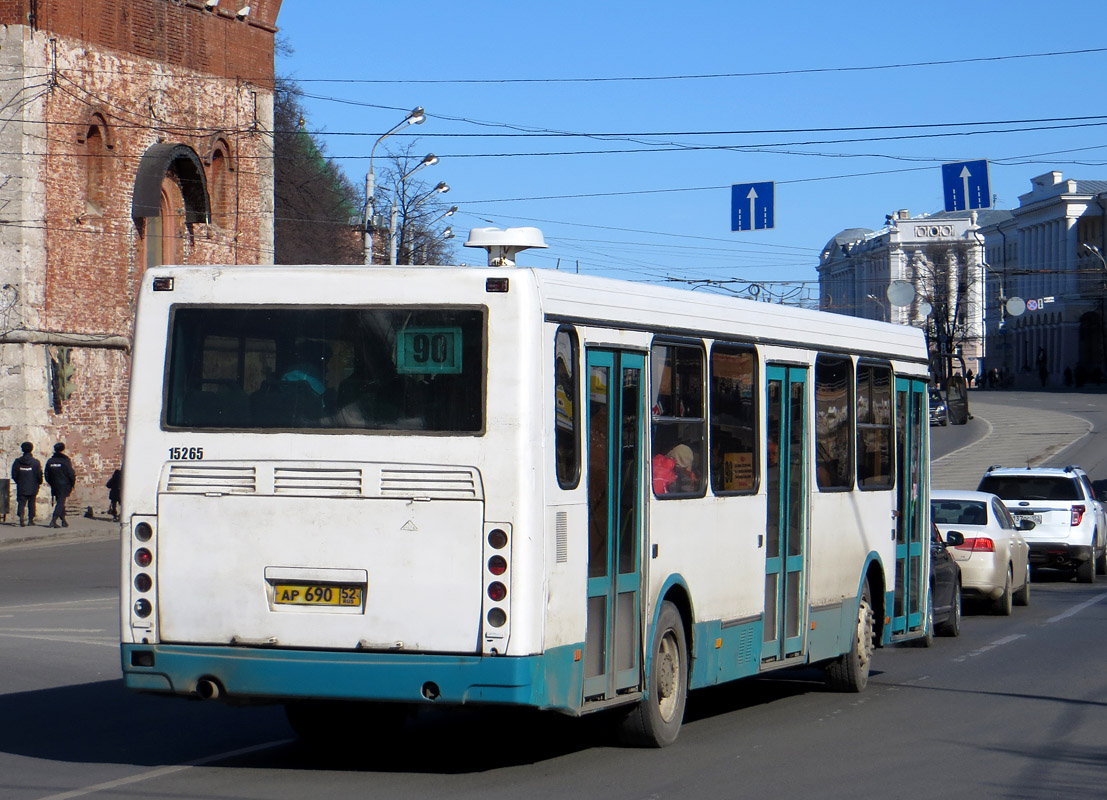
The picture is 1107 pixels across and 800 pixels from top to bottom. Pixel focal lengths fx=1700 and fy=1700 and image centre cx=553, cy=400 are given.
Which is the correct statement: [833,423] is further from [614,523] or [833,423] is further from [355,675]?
[355,675]

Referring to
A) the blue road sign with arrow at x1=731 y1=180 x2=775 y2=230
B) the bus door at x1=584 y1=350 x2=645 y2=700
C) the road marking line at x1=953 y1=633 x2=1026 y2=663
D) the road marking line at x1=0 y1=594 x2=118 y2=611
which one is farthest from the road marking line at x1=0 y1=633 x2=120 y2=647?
the blue road sign with arrow at x1=731 y1=180 x2=775 y2=230

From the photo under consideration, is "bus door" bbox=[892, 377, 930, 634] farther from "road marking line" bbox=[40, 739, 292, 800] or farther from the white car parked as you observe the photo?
"road marking line" bbox=[40, 739, 292, 800]

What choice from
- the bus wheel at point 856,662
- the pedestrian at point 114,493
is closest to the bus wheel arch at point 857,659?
the bus wheel at point 856,662

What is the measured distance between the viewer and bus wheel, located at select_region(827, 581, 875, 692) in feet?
41.3

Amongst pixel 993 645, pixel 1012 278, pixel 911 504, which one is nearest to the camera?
pixel 911 504

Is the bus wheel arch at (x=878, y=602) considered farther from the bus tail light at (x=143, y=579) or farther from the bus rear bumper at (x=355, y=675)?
the bus tail light at (x=143, y=579)

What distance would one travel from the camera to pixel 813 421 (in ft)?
38.7

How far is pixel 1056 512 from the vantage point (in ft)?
84.3

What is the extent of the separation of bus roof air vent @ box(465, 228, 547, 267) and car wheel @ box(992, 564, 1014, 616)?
1224 centimetres

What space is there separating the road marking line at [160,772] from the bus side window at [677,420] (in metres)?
2.67

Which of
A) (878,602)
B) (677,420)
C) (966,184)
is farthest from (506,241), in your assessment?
(966,184)

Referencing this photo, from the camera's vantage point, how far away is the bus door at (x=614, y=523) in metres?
8.73

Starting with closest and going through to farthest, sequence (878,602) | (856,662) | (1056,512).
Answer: (856,662), (878,602), (1056,512)

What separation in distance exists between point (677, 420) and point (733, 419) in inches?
31.2
